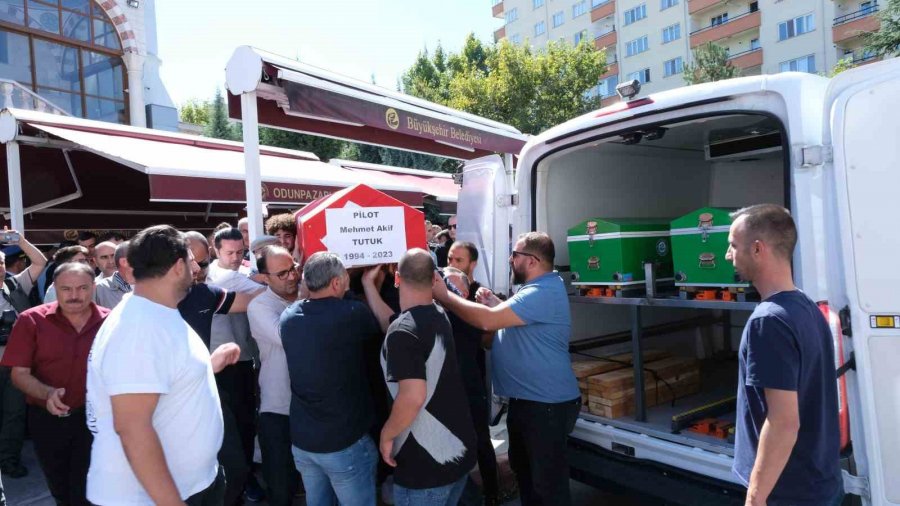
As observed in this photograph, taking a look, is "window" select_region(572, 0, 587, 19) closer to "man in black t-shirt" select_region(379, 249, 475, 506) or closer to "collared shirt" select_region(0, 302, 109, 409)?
"man in black t-shirt" select_region(379, 249, 475, 506)

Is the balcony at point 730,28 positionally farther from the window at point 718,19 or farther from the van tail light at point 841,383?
the van tail light at point 841,383

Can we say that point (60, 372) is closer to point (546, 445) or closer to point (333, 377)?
point (333, 377)

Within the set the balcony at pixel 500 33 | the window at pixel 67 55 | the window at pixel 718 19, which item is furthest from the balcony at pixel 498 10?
the window at pixel 67 55

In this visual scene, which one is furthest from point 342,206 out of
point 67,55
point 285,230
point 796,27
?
point 796,27

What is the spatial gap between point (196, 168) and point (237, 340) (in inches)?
99.2

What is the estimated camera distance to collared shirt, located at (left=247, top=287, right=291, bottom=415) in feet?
10.5

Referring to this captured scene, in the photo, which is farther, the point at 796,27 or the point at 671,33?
the point at 671,33

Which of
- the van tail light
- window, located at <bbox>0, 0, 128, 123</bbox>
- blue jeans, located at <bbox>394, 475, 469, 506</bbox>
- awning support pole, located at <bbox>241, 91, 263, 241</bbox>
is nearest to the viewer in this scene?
the van tail light

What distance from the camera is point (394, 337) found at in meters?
2.50

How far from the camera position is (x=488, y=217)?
176 inches

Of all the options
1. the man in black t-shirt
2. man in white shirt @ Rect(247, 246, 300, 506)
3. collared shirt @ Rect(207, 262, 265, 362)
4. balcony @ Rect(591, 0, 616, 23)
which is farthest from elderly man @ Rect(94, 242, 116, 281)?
balcony @ Rect(591, 0, 616, 23)

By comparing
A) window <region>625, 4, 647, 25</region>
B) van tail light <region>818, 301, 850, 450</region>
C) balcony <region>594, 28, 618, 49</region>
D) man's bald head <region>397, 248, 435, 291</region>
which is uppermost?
window <region>625, 4, 647, 25</region>

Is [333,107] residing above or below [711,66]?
below

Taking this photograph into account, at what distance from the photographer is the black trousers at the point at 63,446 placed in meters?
3.11
